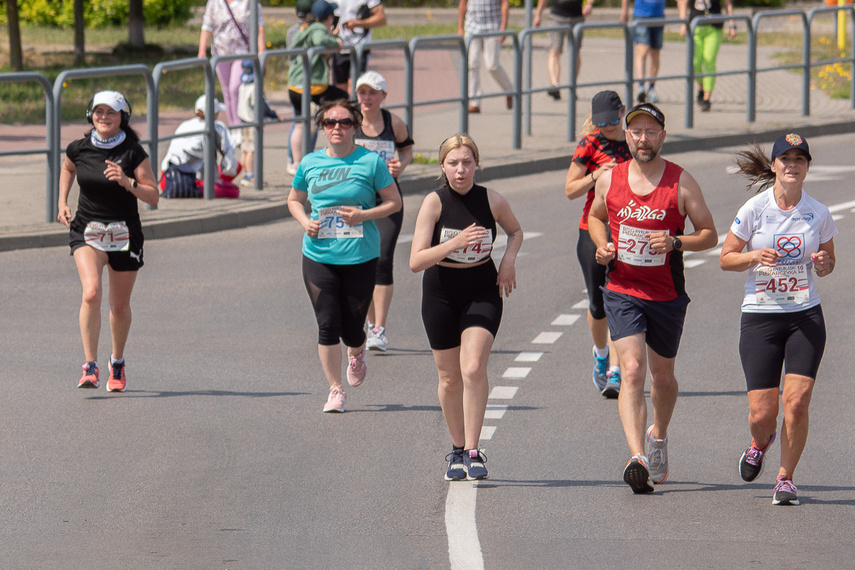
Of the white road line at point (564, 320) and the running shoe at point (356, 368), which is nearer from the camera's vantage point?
the running shoe at point (356, 368)

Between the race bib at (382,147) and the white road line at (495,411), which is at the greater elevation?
the race bib at (382,147)

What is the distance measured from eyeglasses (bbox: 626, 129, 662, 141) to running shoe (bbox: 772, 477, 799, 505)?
1693 mm

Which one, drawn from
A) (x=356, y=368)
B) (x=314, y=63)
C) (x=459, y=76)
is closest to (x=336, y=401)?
(x=356, y=368)

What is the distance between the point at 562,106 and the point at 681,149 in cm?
380

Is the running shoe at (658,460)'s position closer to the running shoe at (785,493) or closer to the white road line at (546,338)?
the running shoe at (785,493)

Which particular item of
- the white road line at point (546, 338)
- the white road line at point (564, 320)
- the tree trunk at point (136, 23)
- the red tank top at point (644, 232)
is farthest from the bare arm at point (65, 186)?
the tree trunk at point (136, 23)

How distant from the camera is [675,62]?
2481 centimetres

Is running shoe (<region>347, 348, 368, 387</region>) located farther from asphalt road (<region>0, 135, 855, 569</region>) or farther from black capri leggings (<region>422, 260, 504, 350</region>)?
black capri leggings (<region>422, 260, 504, 350</region>)

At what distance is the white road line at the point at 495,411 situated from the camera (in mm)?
8775

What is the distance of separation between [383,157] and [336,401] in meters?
2.14

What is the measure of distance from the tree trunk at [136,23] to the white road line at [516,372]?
91.8 feet

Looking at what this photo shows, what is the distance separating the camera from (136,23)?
36.5m

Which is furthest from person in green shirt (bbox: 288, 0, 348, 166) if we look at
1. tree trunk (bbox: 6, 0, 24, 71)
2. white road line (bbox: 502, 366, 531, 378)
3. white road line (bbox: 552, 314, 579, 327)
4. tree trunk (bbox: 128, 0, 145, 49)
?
tree trunk (bbox: 128, 0, 145, 49)

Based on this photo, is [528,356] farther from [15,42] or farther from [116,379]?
[15,42]
